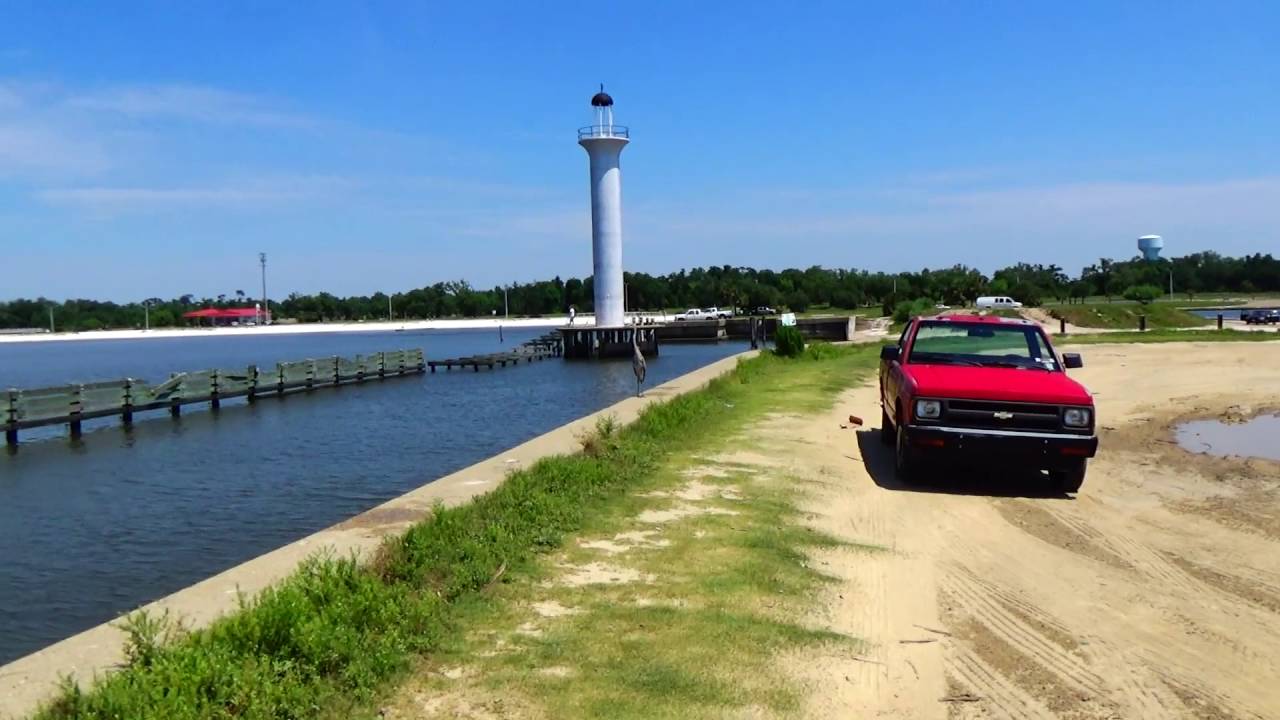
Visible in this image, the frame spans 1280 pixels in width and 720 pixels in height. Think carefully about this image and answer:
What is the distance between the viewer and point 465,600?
252 inches

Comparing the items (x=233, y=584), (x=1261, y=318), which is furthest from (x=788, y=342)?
(x=1261, y=318)

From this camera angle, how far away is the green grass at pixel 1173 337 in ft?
134

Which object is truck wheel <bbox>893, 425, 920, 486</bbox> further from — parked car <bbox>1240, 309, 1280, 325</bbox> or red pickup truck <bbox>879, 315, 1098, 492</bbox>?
parked car <bbox>1240, 309, 1280, 325</bbox>

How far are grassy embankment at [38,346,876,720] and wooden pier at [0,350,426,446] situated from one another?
2270cm

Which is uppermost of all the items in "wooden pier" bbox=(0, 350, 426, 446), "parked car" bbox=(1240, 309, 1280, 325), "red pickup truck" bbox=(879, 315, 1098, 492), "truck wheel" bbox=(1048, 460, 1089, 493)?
"red pickup truck" bbox=(879, 315, 1098, 492)

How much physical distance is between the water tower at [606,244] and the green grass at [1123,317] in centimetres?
2735

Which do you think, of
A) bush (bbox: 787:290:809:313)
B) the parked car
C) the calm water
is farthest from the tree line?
the calm water

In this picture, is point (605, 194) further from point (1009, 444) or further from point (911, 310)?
point (1009, 444)

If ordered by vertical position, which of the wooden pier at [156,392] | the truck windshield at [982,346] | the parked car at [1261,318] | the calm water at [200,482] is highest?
the truck windshield at [982,346]

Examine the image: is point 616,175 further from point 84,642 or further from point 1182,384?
point 84,642

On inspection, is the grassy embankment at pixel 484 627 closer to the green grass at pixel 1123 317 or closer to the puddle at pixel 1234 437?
the puddle at pixel 1234 437

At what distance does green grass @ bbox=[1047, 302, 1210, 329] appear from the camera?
58812 mm

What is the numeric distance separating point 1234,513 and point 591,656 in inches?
296

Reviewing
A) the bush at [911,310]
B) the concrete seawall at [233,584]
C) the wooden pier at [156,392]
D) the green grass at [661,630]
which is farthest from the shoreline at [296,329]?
the green grass at [661,630]
